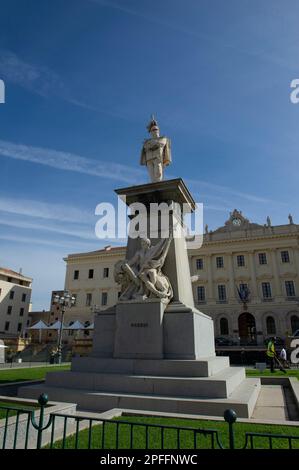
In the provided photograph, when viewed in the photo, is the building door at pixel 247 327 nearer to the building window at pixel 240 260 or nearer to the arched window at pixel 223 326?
the arched window at pixel 223 326

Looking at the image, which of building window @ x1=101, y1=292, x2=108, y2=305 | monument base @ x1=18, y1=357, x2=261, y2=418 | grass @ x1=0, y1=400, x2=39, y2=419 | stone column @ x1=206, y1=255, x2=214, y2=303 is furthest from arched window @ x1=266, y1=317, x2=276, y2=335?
grass @ x1=0, y1=400, x2=39, y2=419

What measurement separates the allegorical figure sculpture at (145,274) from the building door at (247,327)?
3849 centimetres

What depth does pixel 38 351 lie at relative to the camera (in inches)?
1409

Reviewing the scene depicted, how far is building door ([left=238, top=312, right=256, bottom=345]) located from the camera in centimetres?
4289

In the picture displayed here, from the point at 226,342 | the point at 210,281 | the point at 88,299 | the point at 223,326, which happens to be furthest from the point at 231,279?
the point at 88,299

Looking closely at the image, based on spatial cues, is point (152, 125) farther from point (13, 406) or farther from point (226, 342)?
point (226, 342)

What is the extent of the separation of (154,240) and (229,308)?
1518 inches

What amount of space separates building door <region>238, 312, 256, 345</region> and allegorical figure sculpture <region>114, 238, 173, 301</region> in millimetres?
38491

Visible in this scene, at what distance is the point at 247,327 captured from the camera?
43.8 meters

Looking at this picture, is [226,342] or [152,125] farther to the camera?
[226,342]

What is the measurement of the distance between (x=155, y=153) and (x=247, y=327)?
39.0 metres
